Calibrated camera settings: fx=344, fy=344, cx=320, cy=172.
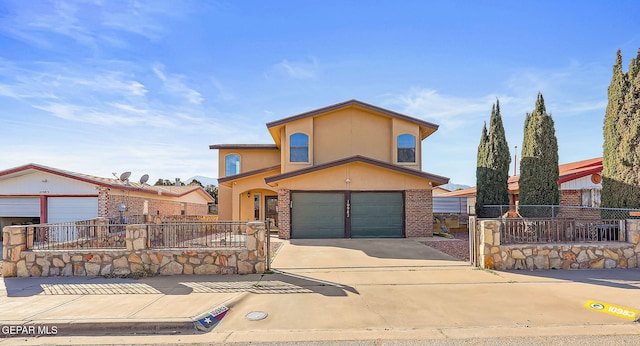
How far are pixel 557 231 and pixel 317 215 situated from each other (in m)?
9.28

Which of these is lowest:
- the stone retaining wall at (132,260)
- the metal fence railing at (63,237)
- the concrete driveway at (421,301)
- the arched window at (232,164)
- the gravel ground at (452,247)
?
the gravel ground at (452,247)

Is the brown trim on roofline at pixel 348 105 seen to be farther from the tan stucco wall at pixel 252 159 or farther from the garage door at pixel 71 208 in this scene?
the garage door at pixel 71 208

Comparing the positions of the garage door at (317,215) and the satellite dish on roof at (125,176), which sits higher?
the satellite dish on roof at (125,176)

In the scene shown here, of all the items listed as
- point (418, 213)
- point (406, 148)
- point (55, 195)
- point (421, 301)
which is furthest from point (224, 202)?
point (421, 301)

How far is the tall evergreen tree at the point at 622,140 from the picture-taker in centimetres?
1230

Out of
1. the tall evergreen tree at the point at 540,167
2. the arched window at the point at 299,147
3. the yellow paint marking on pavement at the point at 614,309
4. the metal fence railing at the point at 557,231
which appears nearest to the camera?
the yellow paint marking on pavement at the point at 614,309

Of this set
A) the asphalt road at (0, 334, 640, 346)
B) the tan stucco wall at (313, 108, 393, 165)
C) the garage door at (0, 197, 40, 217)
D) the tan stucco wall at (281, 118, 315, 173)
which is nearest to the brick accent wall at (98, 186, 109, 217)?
the garage door at (0, 197, 40, 217)

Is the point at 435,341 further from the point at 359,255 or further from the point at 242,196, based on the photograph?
the point at 242,196

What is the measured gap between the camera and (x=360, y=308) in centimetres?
617

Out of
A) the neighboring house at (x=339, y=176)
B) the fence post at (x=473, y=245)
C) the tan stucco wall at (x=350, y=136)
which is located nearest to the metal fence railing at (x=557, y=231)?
the fence post at (x=473, y=245)

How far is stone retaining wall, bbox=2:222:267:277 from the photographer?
862cm

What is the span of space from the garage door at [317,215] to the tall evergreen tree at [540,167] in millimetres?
8464

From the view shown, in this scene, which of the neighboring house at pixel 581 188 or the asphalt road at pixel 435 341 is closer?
the asphalt road at pixel 435 341

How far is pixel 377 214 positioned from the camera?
15961mm
